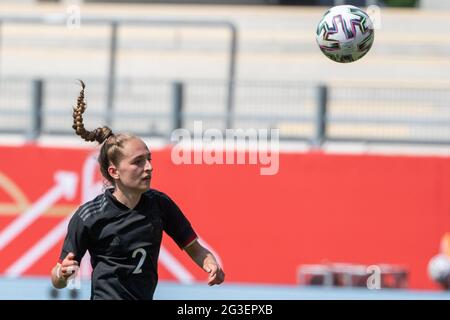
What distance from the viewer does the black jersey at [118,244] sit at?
6070 millimetres

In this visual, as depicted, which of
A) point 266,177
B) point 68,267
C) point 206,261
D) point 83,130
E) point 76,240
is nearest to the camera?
point 68,267

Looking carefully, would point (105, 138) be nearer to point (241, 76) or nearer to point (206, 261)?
point (206, 261)

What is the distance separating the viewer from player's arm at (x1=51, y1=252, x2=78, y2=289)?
19.2 ft

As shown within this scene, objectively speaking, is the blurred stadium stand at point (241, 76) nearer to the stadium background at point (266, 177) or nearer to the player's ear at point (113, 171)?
the stadium background at point (266, 177)

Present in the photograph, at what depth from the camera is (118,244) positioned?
20.0ft

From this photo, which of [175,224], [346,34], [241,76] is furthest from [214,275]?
[241,76]

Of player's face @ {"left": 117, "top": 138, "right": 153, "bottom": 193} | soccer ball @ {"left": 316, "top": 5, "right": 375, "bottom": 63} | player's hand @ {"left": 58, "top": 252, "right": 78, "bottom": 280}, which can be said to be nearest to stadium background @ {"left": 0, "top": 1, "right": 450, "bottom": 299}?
soccer ball @ {"left": 316, "top": 5, "right": 375, "bottom": 63}

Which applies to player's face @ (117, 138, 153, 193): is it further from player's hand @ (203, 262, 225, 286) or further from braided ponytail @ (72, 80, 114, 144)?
player's hand @ (203, 262, 225, 286)

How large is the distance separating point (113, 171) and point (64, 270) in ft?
2.03

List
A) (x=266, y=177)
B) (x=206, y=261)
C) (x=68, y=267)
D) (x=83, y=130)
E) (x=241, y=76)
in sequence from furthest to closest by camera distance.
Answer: (x=241, y=76) < (x=266, y=177) < (x=206, y=261) < (x=83, y=130) < (x=68, y=267)

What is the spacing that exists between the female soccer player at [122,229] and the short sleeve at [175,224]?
7 cm

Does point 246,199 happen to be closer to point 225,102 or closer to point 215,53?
point 225,102

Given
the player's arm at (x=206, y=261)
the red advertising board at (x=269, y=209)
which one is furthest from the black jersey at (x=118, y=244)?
the red advertising board at (x=269, y=209)
